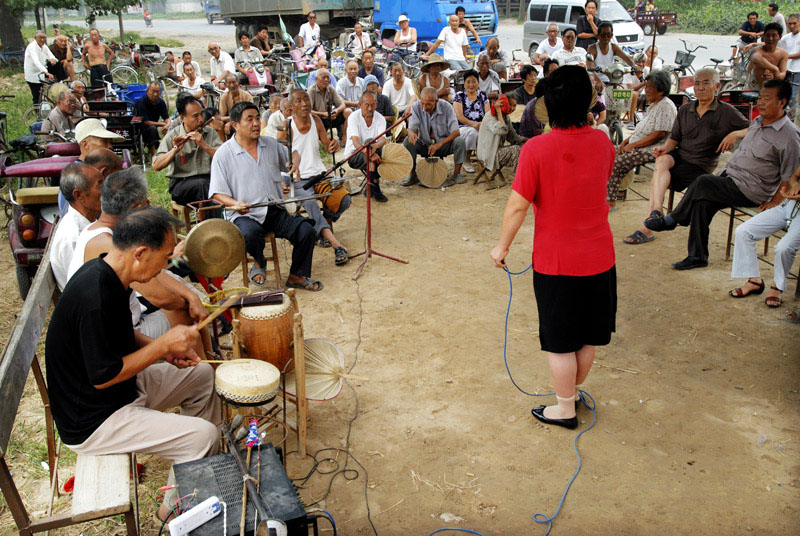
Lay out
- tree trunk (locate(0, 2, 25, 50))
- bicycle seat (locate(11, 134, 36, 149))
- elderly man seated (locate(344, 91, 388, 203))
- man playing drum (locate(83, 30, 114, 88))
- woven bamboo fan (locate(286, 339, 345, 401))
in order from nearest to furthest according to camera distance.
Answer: woven bamboo fan (locate(286, 339, 345, 401)) < elderly man seated (locate(344, 91, 388, 203)) < bicycle seat (locate(11, 134, 36, 149)) < man playing drum (locate(83, 30, 114, 88)) < tree trunk (locate(0, 2, 25, 50))

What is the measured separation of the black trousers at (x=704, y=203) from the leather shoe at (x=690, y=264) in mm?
37

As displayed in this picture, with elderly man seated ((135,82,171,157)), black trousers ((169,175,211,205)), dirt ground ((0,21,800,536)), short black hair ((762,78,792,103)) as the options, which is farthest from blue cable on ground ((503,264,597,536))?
elderly man seated ((135,82,171,157))

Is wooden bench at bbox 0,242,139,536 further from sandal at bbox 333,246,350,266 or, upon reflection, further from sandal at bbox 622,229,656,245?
sandal at bbox 622,229,656,245

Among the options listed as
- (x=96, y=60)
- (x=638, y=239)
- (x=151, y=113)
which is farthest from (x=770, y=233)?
(x=96, y=60)

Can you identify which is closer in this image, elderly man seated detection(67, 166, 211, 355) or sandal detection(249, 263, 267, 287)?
elderly man seated detection(67, 166, 211, 355)

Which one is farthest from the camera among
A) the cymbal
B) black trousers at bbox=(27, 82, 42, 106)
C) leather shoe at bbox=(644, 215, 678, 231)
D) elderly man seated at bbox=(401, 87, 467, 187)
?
black trousers at bbox=(27, 82, 42, 106)

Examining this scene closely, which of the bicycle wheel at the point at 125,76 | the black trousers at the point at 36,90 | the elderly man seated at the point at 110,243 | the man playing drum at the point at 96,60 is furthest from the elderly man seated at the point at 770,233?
the bicycle wheel at the point at 125,76

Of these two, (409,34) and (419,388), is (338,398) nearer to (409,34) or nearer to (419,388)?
(419,388)

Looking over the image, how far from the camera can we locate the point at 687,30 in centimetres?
2822

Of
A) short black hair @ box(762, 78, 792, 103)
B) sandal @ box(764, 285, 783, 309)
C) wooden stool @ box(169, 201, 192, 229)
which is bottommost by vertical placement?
sandal @ box(764, 285, 783, 309)

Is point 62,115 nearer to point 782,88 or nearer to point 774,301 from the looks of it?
point 782,88

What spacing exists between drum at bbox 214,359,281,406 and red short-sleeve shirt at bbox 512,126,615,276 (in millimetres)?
1507

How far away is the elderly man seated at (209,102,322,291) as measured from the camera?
543 cm

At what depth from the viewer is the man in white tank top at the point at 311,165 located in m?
6.28
